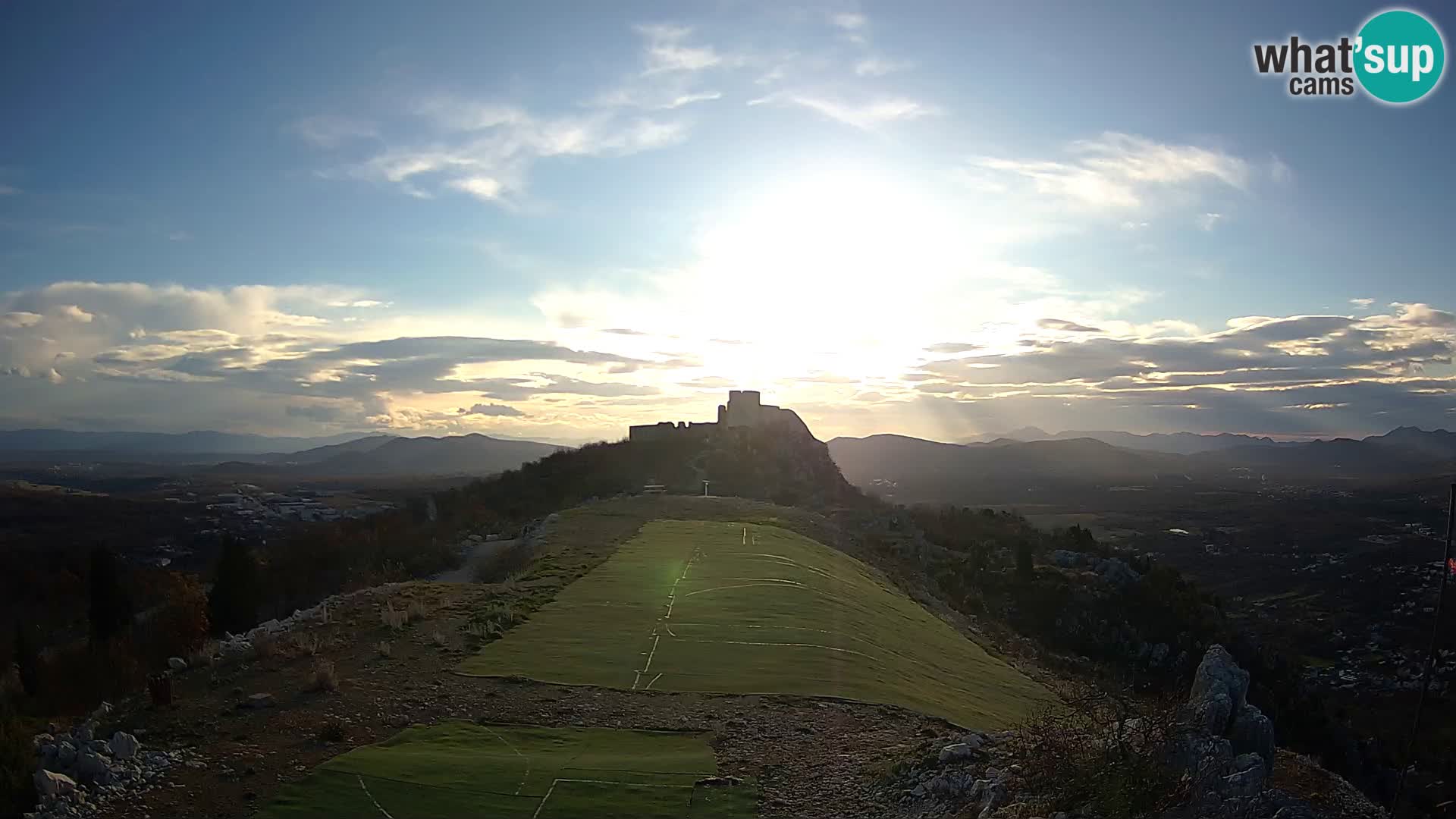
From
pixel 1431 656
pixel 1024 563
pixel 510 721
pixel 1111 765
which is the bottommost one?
pixel 1024 563

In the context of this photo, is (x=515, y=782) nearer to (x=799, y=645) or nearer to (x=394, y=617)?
(x=799, y=645)

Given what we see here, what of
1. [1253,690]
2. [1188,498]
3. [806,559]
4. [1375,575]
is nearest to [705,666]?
[806,559]

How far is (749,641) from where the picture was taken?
15086 millimetres

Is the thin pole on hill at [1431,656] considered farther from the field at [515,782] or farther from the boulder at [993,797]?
the field at [515,782]

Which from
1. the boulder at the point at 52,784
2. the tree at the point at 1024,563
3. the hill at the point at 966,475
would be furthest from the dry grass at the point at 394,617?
the hill at the point at 966,475

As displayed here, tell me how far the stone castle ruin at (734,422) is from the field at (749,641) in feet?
115

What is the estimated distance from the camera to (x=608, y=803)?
827 cm

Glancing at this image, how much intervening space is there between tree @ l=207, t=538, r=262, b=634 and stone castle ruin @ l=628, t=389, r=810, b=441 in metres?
34.6

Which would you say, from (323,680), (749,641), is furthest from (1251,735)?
(323,680)

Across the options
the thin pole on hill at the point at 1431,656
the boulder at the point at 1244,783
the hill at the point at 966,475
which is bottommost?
the hill at the point at 966,475

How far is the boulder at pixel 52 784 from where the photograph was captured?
302 inches

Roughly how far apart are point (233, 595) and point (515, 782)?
Result: 1997 centimetres

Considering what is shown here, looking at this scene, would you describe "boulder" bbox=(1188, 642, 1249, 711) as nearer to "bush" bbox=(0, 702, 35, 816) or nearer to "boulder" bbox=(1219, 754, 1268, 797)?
"boulder" bbox=(1219, 754, 1268, 797)

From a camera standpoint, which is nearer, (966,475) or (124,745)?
(124,745)
